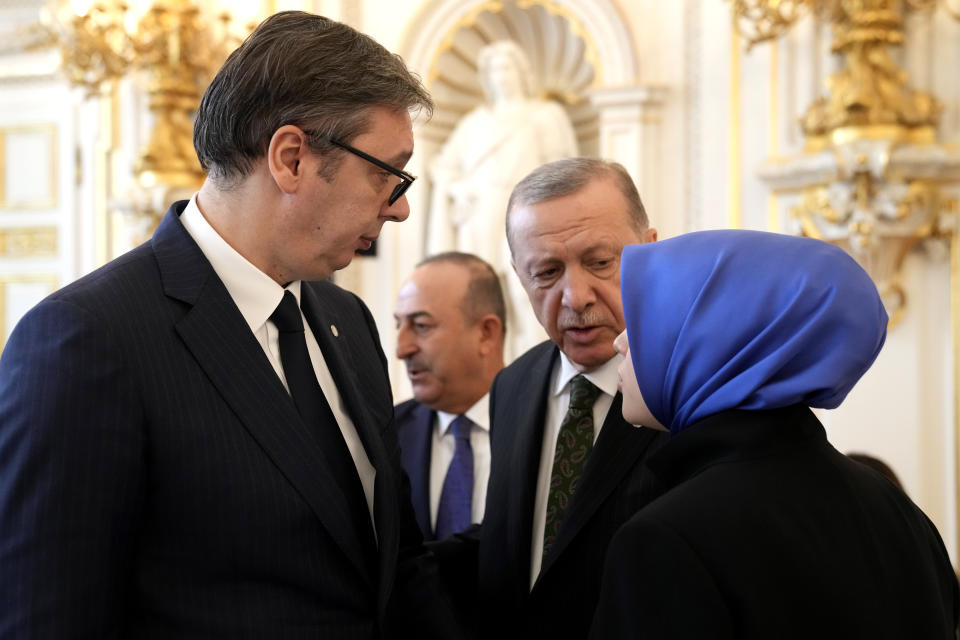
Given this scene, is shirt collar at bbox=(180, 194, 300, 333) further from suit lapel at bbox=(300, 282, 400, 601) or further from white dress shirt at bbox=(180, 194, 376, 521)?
suit lapel at bbox=(300, 282, 400, 601)

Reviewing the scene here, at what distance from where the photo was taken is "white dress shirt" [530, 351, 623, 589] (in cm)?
221

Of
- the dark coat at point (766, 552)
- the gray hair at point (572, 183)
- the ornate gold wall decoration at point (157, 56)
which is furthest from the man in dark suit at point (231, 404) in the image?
the ornate gold wall decoration at point (157, 56)

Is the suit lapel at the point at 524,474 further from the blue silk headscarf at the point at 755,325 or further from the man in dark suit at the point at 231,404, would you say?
the blue silk headscarf at the point at 755,325

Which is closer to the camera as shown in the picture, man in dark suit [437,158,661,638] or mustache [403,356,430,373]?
man in dark suit [437,158,661,638]

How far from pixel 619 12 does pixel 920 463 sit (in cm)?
266

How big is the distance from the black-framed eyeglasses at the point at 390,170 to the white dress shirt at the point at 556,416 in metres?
0.59

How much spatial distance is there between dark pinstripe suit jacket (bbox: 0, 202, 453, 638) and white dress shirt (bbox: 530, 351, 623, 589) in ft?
1.47

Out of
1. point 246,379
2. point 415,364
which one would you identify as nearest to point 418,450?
point 415,364

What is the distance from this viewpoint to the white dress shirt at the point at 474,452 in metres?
3.23

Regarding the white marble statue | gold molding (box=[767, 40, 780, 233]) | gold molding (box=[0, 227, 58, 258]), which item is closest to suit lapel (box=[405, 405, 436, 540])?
the white marble statue

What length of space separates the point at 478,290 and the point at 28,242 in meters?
5.02

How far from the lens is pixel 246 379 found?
5.63ft

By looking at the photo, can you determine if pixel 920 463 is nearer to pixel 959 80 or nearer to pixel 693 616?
pixel 959 80

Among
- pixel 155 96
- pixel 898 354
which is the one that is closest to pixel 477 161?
pixel 155 96
